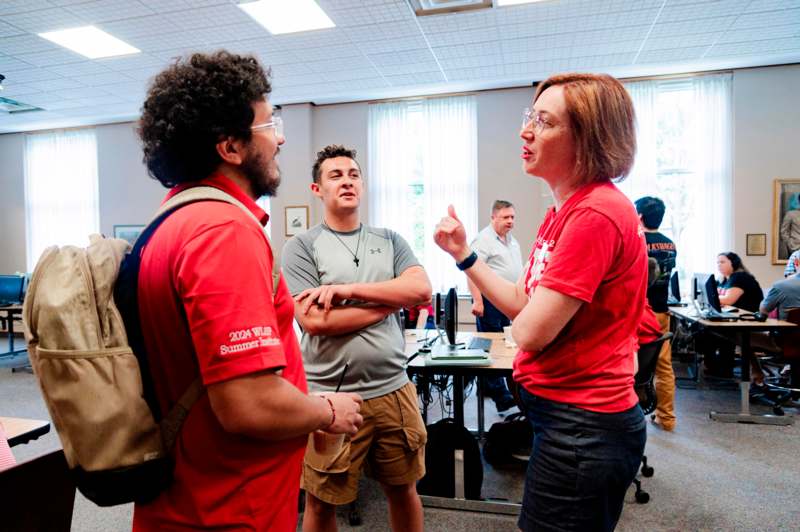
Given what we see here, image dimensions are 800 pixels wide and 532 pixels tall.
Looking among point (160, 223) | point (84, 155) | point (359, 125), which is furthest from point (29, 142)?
point (160, 223)

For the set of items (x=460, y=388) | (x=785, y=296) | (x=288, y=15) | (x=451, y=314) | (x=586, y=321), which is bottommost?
(x=460, y=388)

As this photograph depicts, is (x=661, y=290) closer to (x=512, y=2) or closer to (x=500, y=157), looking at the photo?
(x=512, y=2)

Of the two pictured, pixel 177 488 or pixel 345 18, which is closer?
pixel 177 488

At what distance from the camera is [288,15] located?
427 cm

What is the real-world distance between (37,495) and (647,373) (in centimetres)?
273

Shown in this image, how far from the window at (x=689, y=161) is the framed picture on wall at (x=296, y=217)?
13.5 ft

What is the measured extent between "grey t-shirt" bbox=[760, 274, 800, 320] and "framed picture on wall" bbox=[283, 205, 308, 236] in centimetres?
530

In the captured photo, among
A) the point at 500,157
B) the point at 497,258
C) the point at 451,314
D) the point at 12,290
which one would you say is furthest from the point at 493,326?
the point at 12,290

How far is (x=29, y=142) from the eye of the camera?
8117mm

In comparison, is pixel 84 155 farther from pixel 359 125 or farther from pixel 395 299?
pixel 395 299

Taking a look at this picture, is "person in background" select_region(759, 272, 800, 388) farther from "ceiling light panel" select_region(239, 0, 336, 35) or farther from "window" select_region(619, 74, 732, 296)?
"ceiling light panel" select_region(239, 0, 336, 35)

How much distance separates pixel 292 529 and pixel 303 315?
78 centimetres

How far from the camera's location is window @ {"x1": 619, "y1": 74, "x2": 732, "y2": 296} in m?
5.89

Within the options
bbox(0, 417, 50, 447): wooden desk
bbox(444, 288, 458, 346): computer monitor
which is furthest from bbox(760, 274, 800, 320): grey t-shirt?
bbox(0, 417, 50, 447): wooden desk
